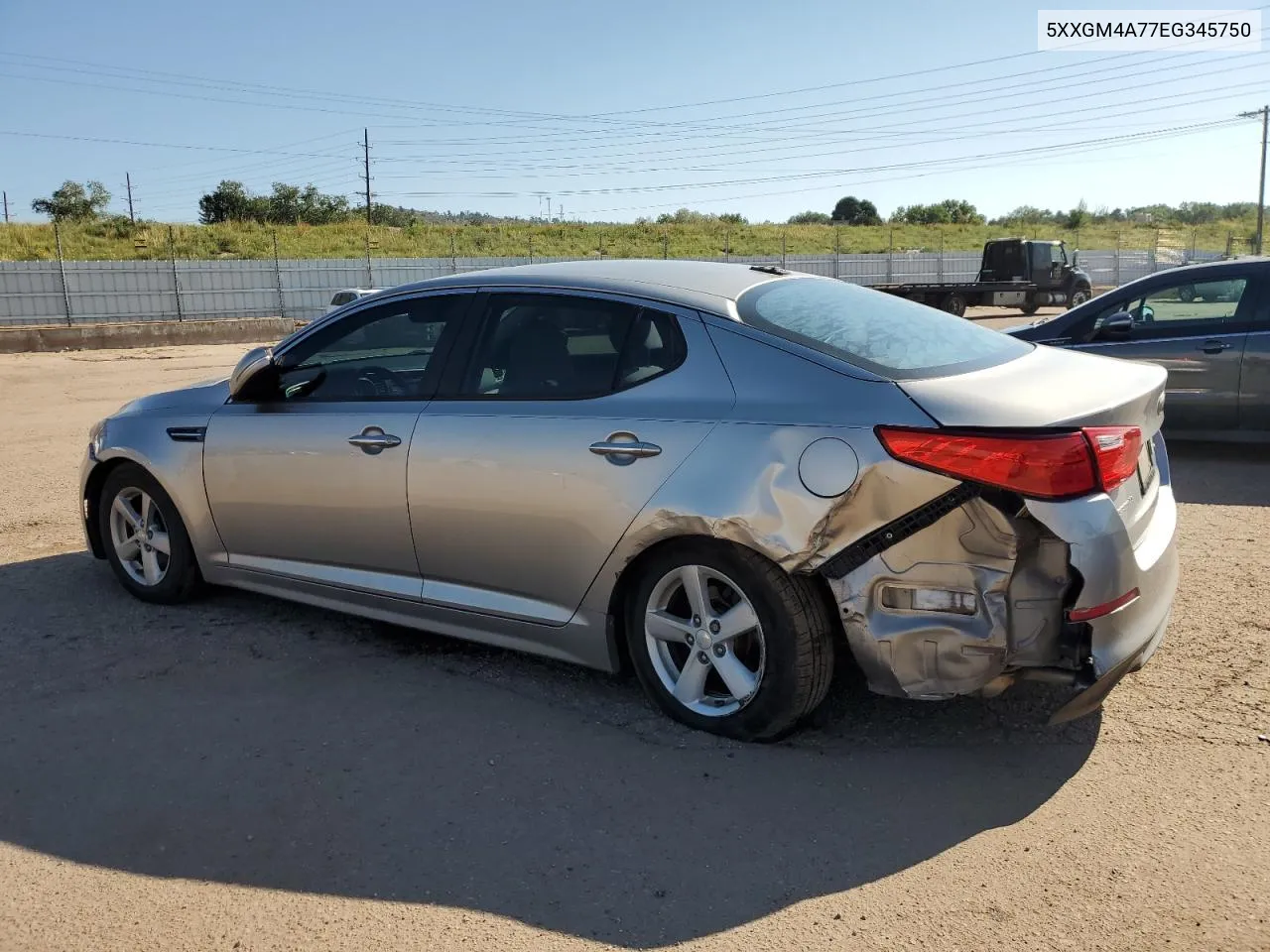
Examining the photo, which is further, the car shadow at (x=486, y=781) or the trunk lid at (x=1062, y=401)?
the trunk lid at (x=1062, y=401)

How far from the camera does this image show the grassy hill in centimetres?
3934

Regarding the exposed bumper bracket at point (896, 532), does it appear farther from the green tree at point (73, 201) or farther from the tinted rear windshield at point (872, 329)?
the green tree at point (73, 201)

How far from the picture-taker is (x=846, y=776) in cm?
338

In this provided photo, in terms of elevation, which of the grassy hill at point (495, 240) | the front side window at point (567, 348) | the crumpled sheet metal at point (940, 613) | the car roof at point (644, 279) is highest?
the grassy hill at point (495, 240)

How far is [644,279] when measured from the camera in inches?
158

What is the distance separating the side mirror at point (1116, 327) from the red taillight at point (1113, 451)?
5.49m

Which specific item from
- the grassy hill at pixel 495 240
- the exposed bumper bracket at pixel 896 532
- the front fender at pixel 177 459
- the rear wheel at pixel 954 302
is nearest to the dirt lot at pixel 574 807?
the front fender at pixel 177 459

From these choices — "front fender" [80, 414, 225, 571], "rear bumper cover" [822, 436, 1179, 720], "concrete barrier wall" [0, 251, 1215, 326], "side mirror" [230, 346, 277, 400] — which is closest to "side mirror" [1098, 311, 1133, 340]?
"rear bumper cover" [822, 436, 1179, 720]

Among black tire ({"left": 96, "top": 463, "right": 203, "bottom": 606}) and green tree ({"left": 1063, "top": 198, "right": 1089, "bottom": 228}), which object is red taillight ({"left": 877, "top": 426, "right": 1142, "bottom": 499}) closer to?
black tire ({"left": 96, "top": 463, "right": 203, "bottom": 606})

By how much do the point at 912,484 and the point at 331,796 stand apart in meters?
2.00

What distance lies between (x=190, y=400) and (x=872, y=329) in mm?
3184

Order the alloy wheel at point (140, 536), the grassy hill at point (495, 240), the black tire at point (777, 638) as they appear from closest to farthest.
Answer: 1. the black tire at point (777, 638)
2. the alloy wheel at point (140, 536)
3. the grassy hill at point (495, 240)

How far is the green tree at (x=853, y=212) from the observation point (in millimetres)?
83731

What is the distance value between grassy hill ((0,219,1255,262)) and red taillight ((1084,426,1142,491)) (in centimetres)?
3495
